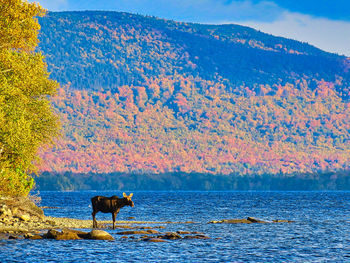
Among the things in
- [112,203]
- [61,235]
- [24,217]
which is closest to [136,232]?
[112,203]

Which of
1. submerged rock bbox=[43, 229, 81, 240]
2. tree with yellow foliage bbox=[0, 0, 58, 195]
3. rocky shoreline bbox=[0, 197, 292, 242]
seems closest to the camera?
submerged rock bbox=[43, 229, 81, 240]

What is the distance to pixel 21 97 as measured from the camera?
54.0 metres

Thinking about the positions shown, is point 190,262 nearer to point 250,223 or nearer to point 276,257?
point 276,257

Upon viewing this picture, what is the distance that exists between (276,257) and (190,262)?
6255 millimetres

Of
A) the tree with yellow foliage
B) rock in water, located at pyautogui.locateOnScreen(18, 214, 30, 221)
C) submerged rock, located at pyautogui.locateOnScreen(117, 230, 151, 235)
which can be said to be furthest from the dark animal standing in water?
the tree with yellow foliage

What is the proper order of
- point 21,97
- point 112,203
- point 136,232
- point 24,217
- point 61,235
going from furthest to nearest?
point 24,217 → point 112,203 → point 136,232 → point 21,97 → point 61,235

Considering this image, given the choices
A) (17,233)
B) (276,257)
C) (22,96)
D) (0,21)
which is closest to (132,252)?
(276,257)

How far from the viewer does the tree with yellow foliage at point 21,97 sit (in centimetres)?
5150

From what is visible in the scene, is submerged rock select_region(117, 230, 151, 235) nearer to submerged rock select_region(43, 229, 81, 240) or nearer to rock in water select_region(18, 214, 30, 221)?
submerged rock select_region(43, 229, 81, 240)

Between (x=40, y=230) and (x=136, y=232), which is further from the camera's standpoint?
(x=136, y=232)

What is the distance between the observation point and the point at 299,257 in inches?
1628

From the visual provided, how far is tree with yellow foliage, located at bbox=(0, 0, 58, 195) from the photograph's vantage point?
51500 millimetres

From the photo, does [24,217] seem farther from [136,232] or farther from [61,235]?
[61,235]

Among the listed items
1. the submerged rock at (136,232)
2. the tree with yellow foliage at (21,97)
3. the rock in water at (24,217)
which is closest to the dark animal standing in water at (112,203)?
the submerged rock at (136,232)
